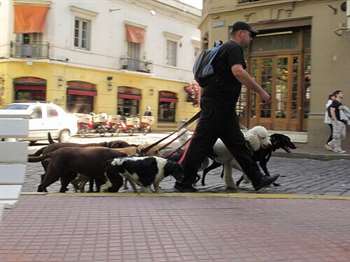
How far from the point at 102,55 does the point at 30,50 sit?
5.12m

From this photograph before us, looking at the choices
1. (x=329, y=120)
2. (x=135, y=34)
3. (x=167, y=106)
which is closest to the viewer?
(x=329, y=120)

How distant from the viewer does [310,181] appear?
9.23 m

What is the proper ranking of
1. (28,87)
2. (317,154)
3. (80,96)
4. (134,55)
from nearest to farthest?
(317,154) → (28,87) → (80,96) → (134,55)

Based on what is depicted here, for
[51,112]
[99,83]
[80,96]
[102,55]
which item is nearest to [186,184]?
[51,112]

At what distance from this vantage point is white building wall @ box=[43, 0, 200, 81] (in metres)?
32.0

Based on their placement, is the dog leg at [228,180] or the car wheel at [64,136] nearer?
the dog leg at [228,180]

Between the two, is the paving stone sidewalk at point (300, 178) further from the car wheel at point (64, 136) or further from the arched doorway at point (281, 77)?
the car wheel at point (64, 136)

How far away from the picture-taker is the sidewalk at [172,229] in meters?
4.22

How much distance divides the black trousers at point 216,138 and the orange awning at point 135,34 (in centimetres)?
3016

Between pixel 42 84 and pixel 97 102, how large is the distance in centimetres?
421

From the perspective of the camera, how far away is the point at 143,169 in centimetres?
678

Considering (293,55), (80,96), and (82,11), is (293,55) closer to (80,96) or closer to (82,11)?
(80,96)

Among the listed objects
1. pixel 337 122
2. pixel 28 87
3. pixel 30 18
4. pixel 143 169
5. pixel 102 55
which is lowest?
pixel 143 169

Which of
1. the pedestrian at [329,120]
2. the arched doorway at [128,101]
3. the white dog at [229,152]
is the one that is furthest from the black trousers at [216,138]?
the arched doorway at [128,101]
